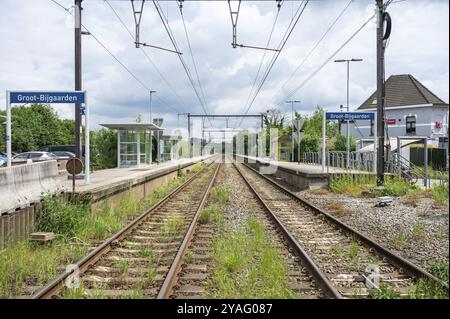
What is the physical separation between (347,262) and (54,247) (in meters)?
4.98

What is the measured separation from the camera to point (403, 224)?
10.6 metres

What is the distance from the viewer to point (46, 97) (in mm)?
13219

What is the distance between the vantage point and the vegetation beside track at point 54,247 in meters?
6.44

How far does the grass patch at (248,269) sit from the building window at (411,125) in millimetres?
42317

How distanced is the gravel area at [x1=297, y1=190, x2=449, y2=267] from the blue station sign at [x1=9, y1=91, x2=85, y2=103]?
8.05 meters

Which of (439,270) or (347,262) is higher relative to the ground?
(439,270)

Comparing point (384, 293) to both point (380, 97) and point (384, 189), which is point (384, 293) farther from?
point (380, 97)

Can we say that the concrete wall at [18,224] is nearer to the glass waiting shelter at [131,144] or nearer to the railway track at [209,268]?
the railway track at [209,268]

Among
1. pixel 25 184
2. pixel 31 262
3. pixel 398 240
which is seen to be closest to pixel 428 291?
pixel 398 240

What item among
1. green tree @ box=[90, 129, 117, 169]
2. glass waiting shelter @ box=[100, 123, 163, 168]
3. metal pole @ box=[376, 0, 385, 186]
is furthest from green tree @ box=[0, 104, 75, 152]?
metal pole @ box=[376, 0, 385, 186]

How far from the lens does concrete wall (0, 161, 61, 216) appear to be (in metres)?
8.51

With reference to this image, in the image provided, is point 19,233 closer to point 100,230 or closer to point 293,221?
point 100,230

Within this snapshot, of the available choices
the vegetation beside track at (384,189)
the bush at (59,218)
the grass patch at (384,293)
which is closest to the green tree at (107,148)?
the vegetation beside track at (384,189)
